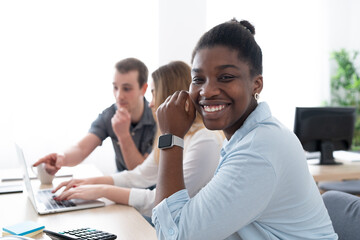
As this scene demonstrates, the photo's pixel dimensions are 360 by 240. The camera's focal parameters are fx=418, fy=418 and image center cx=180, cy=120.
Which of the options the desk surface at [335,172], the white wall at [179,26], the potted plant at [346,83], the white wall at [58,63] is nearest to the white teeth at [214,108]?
the desk surface at [335,172]

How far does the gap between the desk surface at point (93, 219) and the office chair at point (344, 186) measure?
191 centimetres

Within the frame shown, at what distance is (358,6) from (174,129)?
4862mm

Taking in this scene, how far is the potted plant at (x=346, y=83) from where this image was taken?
4.90 meters

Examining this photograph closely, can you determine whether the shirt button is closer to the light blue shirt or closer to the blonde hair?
the light blue shirt

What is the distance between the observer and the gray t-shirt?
264cm

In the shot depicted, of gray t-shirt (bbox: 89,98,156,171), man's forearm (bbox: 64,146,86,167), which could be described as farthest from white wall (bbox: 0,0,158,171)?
man's forearm (bbox: 64,146,86,167)

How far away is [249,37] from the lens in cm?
101

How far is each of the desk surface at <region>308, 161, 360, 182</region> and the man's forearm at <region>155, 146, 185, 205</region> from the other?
1.71 metres

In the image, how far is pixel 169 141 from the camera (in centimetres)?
109

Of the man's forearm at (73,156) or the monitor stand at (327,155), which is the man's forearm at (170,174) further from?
the monitor stand at (327,155)

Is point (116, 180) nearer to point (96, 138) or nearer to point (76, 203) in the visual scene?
point (76, 203)

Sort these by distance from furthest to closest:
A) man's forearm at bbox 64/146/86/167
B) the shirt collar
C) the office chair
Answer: the office chair
man's forearm at bbox 64/146/86/167
the shirt collar

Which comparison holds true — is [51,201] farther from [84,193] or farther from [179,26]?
[179,26]

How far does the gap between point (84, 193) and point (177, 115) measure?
0.60 metres
